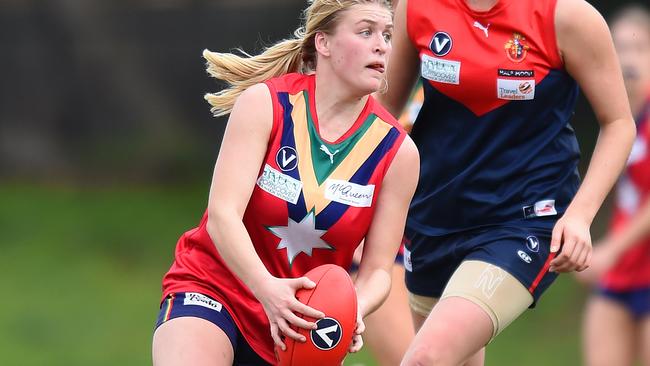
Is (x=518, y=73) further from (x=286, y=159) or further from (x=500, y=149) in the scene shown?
(x=286, y=159)

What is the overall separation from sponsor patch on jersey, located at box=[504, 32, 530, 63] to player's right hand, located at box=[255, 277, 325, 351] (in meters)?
1.21

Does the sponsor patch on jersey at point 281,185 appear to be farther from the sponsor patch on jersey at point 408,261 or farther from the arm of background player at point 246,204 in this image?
the sponsor patch on jersey at point 408,261

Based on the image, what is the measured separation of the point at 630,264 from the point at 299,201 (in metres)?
3.23

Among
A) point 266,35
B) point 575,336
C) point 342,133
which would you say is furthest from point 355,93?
point 266,35

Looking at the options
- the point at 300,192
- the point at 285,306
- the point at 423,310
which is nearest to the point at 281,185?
the point at 300,192

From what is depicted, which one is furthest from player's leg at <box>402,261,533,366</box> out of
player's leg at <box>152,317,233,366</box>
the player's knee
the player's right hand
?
player's leg at <box>152,317,233,366</box>

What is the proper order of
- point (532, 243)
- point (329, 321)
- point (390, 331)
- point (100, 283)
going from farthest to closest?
point (100, 283)
point (390, 331)
point (532, 243)
point (329, 321)

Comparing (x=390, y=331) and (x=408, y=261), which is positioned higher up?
(x=408, y=261)

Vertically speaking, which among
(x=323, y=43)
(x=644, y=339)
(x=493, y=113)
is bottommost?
(x=644, y=339)

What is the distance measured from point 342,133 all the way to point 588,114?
715cm

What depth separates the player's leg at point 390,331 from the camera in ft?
18.7

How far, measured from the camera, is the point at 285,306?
4.20m

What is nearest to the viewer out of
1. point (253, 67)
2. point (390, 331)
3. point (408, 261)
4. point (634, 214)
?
point (253, 67)

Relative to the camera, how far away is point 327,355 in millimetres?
4211
